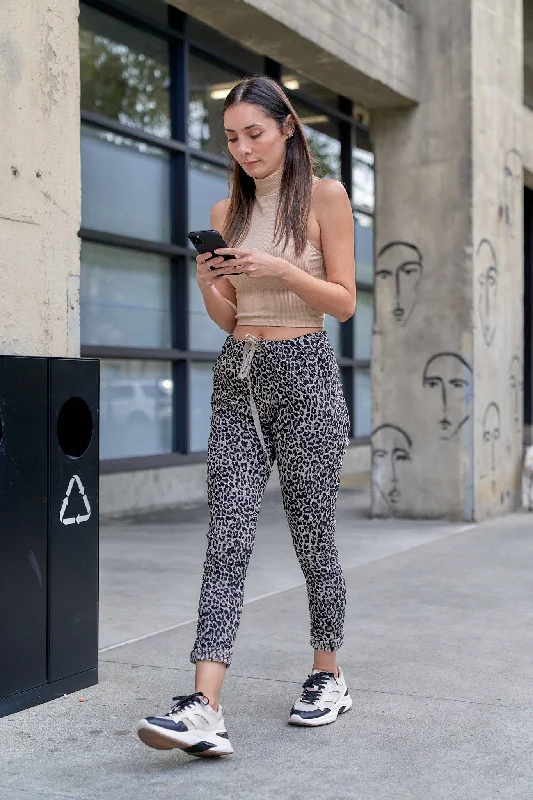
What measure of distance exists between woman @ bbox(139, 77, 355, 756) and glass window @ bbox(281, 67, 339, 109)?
876cm

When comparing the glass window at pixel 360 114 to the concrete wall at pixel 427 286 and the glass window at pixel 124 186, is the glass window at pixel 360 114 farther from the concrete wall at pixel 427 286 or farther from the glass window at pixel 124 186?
the concrete wall at pixel 427 286

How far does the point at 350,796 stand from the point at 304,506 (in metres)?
0.88

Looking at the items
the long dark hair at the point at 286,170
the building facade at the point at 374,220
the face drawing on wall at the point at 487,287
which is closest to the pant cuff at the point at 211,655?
the long dark hair at the point at 286,170

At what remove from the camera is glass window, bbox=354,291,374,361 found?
44.4 feet

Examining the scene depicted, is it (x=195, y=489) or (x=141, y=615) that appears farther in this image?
(x=195, y=489)

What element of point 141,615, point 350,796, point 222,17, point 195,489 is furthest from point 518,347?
point 350,796

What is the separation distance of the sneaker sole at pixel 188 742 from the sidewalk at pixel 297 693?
5 centimetres

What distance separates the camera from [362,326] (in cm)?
1368

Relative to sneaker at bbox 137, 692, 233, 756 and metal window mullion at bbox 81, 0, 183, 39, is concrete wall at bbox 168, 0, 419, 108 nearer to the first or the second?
metal window mullion at bbox 81, 0, 183, 39

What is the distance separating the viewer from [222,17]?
651cm

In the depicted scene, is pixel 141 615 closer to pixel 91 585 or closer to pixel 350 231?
pixel 91 585

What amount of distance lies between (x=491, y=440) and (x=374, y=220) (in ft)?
6.56

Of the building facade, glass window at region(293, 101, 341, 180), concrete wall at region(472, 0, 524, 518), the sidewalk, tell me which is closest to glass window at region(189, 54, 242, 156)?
the building facade

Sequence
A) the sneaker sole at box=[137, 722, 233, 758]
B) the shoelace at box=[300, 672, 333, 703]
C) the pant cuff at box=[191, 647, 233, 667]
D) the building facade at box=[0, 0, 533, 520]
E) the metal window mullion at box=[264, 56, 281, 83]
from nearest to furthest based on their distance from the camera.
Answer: the sneaker sole at box=[137, 722, 233, 758] → the pant cuff at box=[191, 647, 233, 667] → the shoelace at box=[300, 672, 333, 703] → the building facade at box=[0, 0, 533, 520] → the metal window mullion at box=[264, 56, 281, 83]
